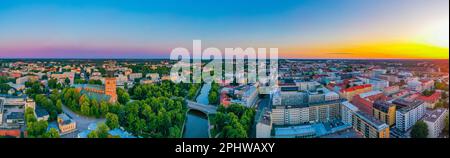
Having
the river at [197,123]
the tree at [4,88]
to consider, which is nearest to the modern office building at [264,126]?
the river at [197,123]

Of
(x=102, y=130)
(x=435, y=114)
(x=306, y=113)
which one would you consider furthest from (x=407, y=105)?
(x=102, y=130)

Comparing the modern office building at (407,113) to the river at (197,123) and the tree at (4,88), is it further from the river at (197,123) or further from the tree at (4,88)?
the tree at (4,88)

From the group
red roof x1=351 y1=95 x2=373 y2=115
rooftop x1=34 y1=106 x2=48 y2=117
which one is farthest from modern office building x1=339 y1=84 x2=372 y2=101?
rooftop x1=34 y1=106 x2=48 y2=117
